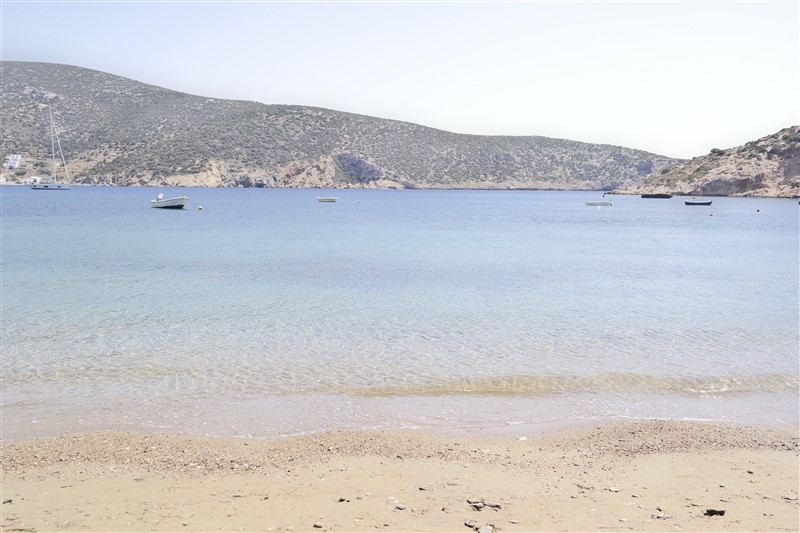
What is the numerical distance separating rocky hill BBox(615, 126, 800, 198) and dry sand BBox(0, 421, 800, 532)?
97741mm

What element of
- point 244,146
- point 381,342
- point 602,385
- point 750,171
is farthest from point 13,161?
point 750,171

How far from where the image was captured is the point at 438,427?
7.41 metres

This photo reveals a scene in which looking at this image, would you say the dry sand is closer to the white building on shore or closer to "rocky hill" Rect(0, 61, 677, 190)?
"rocky hill" Rect(0, 61, 677, 190)

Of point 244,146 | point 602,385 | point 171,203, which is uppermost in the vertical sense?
point 244,146

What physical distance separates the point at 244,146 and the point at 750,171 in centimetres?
9069

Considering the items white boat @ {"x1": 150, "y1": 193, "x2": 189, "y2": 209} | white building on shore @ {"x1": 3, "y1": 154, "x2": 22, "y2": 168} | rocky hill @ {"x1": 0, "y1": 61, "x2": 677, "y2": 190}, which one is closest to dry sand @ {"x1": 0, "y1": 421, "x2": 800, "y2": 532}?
white boat @ {"x1": 150, "y1": 193, "x2": 189, "y2": 209}

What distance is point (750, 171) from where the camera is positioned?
9706 cm

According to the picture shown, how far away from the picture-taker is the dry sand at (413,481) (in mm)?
4867

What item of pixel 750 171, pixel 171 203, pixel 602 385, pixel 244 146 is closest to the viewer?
pixel 602 385

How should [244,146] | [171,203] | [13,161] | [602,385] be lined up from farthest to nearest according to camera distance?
[244,146], [13,161], [171,203], [602,385]

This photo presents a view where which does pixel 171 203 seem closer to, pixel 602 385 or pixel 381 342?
Result: pixel 381 342

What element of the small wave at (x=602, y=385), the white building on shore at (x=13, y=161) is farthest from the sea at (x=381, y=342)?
the white building on shore at (x=13, y=161)

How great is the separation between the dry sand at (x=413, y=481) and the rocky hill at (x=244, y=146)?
363ft

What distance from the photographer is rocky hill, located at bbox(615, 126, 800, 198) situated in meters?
92.1
